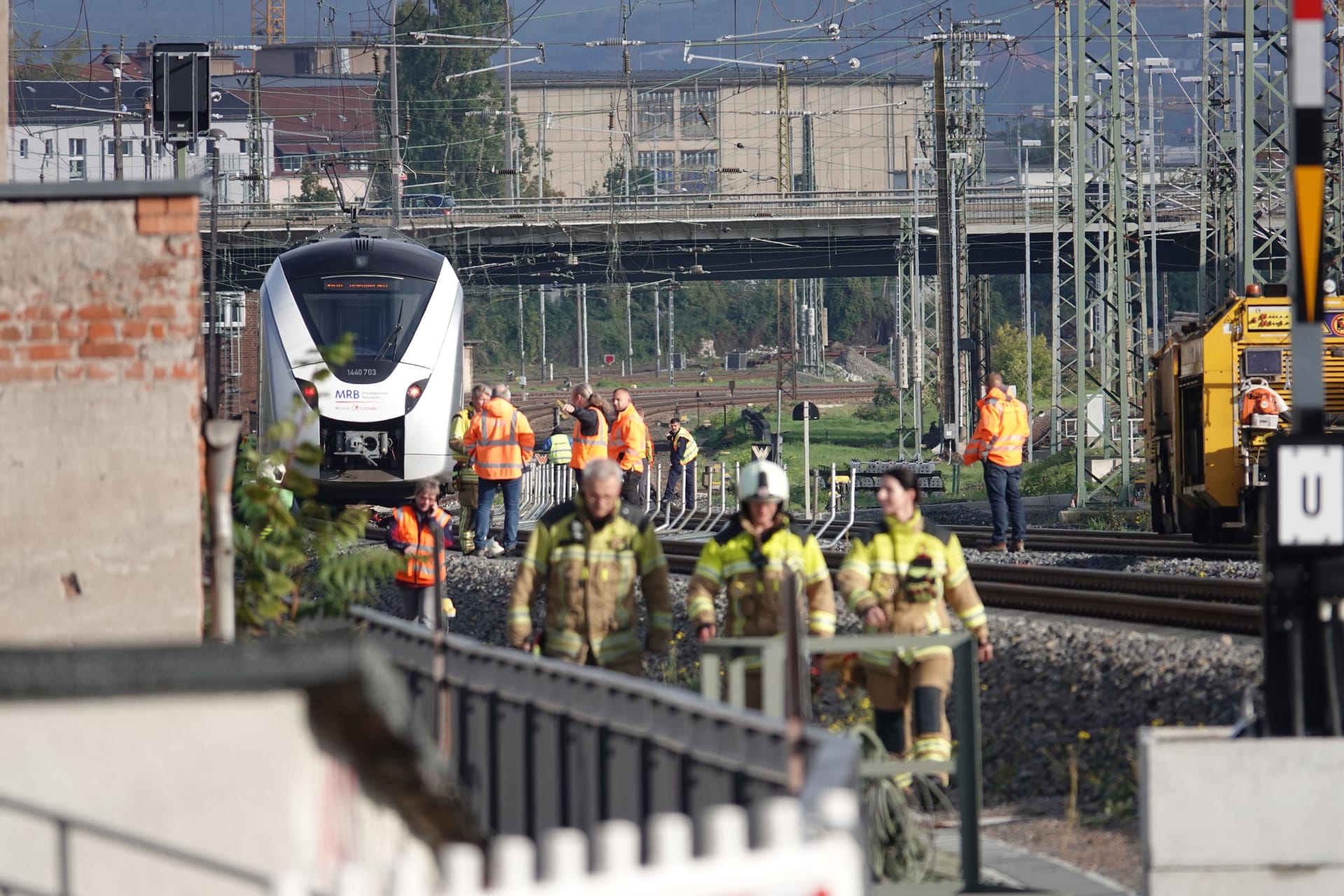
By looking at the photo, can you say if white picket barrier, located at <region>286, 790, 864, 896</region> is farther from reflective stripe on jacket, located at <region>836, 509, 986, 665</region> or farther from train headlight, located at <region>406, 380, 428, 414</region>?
train headlight, located at <region>406, 380, 428, 414</region>

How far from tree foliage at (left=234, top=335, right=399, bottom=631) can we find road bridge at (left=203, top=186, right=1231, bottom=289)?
174ft

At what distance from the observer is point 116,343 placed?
821 cm

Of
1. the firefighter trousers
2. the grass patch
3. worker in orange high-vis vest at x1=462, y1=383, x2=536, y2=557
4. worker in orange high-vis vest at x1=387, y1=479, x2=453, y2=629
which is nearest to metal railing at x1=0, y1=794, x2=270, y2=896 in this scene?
the firefighter trousers

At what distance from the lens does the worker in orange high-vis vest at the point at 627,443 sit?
22500 mm

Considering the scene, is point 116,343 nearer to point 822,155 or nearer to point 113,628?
point 113,628

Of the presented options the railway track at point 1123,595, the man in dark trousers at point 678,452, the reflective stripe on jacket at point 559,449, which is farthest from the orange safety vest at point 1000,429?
the reflective stripe on jacket at point 559,449

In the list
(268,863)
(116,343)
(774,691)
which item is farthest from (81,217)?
(268,863)

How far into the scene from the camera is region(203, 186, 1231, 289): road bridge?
66.1 metres

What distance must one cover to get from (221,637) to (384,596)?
11139mm

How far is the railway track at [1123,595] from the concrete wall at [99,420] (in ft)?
25.9

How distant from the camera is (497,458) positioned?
794 inches

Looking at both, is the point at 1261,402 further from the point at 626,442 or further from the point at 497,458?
the point at 497,458

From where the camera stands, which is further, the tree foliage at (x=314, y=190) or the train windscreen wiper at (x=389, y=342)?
the tree foliage at (x=314, y=190)

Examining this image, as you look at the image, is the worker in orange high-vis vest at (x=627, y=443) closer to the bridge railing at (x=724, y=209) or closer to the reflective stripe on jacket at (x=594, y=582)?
the reflective stripe on jacket at (x=594, y=582)
